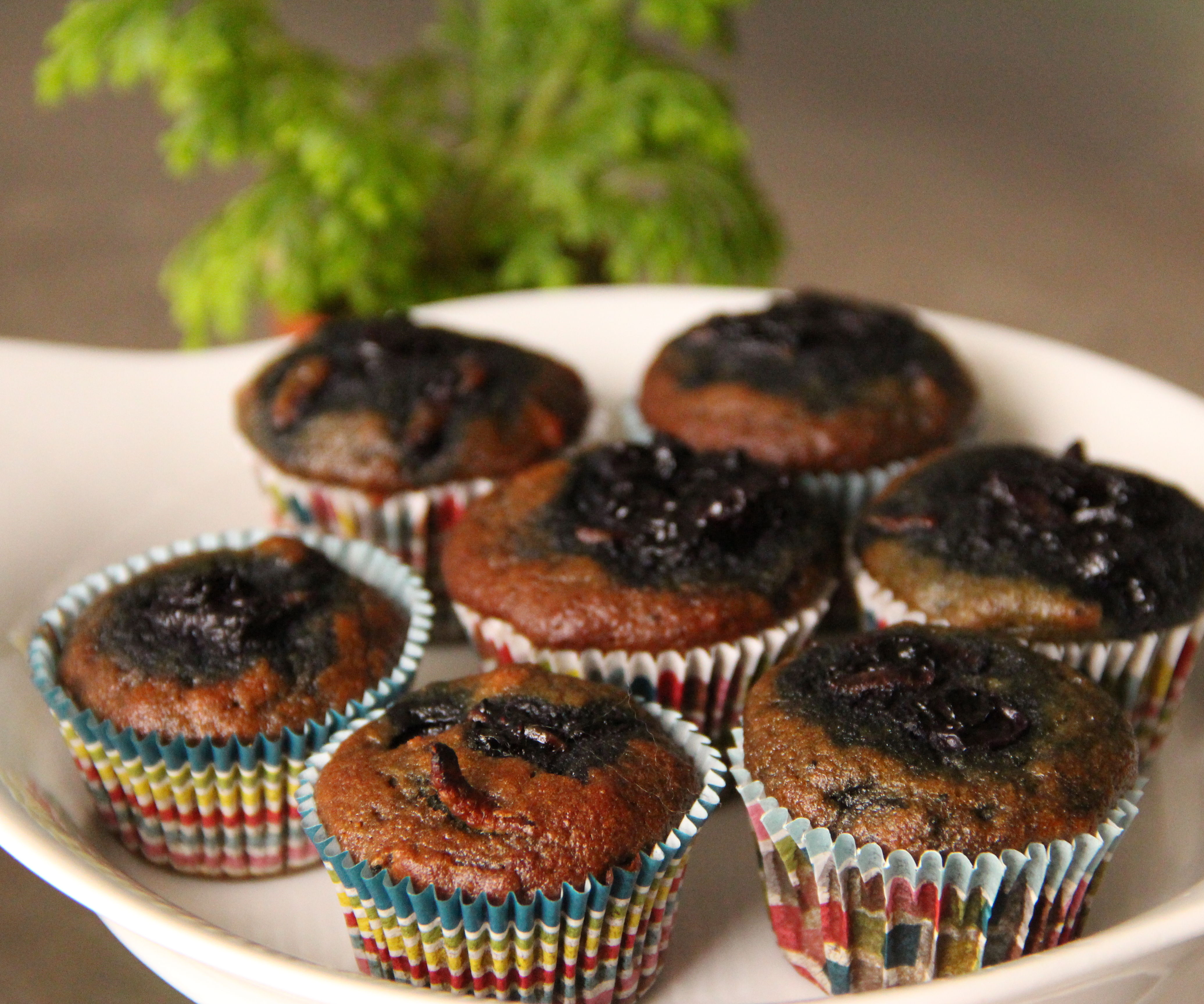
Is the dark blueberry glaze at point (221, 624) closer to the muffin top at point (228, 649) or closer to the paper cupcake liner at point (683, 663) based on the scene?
the muffin top at point (228, 649)

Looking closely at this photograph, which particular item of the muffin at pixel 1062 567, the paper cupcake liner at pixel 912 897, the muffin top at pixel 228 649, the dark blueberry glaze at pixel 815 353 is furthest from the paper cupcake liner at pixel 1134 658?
the muffin top at pixel 228 649

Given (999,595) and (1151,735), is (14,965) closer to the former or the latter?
(999,595)

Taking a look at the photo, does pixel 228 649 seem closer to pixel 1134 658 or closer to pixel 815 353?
pixel 815 353

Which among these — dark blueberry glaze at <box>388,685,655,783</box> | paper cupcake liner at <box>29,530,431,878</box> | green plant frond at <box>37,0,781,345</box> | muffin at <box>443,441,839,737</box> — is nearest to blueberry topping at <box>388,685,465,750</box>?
dark blueberry glaze at <box>388,685,655,783</box>

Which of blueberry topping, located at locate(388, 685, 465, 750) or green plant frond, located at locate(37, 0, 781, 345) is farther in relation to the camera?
green plant frond, located at locate(37, 0, 781, 345)

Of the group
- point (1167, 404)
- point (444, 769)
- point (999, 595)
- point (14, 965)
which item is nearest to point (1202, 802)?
point (999, 595)

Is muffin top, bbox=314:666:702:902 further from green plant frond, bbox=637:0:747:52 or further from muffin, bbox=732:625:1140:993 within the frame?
green plant frond, bbox=637:0:747:52

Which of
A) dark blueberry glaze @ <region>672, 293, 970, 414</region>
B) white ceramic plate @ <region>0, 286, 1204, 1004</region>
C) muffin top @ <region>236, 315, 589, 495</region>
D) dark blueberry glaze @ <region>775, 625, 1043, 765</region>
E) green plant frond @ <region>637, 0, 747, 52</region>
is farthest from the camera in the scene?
green plant frond @ <region>637, 0, 747, 52</region>
